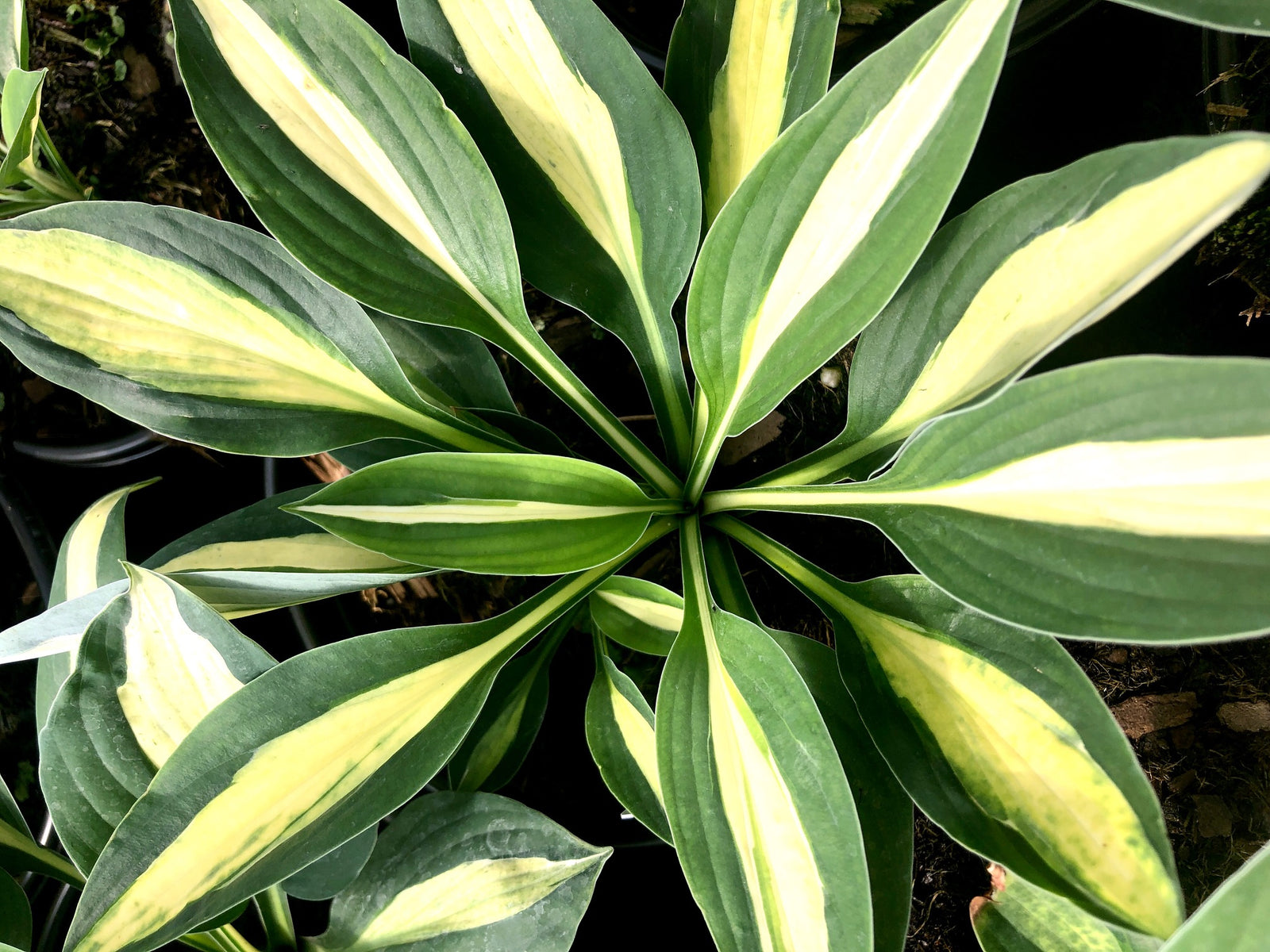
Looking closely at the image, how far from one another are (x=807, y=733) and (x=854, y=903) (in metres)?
0.09

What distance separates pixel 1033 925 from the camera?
22.2 inches

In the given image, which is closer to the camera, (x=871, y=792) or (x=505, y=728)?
(x=871, y=792)

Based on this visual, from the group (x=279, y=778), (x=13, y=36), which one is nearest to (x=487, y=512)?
(x=279, y=778)

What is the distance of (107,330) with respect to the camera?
522 mm

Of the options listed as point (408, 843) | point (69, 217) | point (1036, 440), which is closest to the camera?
point (1036, 440)

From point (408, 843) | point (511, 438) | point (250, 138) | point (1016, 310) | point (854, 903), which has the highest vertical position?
point (250, 138)

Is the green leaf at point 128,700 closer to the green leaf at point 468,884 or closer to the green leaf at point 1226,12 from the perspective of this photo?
the green leaf at point 468,884

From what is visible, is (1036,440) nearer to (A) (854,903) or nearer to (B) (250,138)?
(A) (854,903)

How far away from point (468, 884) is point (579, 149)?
58cm

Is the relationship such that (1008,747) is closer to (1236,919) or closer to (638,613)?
(1236,919)

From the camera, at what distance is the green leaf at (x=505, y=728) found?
0.66 meters

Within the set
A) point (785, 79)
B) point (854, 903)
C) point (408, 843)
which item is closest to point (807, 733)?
point (854, 903)

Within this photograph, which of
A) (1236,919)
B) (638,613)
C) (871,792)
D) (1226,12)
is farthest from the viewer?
(638,613)

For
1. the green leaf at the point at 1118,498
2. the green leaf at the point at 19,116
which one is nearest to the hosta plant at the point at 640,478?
the green leaf at the point at 1118,498
